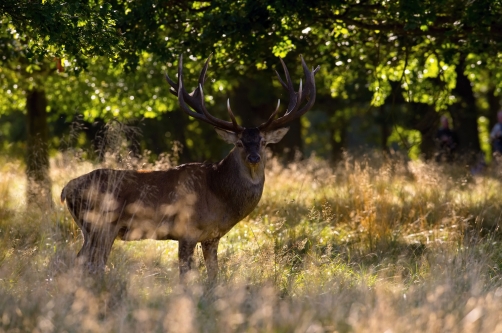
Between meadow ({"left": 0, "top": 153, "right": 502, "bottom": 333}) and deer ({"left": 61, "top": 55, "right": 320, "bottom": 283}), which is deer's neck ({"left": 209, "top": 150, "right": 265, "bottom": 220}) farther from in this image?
meadow ({"left": 0, "top": 153, "right": 502, "bottom": 333})

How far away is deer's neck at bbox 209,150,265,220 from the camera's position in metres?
7.79

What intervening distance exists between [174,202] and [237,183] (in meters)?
0.64

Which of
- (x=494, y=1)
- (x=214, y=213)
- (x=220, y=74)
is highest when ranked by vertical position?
(x=494, y=1)

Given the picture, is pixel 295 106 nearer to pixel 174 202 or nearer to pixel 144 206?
pixel 174 202

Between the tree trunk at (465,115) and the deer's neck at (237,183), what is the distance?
35.1ft

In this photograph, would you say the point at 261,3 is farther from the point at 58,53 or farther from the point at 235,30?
the point at 58,53

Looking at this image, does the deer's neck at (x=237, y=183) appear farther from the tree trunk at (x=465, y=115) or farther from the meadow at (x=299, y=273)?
the tree trunk at (x=465, y=115)

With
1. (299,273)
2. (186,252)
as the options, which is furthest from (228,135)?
(299,273)

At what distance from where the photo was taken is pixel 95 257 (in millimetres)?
7262

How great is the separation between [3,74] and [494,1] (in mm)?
7772

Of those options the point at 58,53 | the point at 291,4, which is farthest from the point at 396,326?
the point at 291,4

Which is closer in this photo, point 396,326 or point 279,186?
point 396,326

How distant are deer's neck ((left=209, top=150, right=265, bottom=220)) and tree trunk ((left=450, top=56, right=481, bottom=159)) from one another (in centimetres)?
1071

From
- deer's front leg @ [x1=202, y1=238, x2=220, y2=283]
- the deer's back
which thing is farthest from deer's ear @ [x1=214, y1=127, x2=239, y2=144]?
deer's front leg @ [x1=202, y1=238, x2=220, y2=283]
